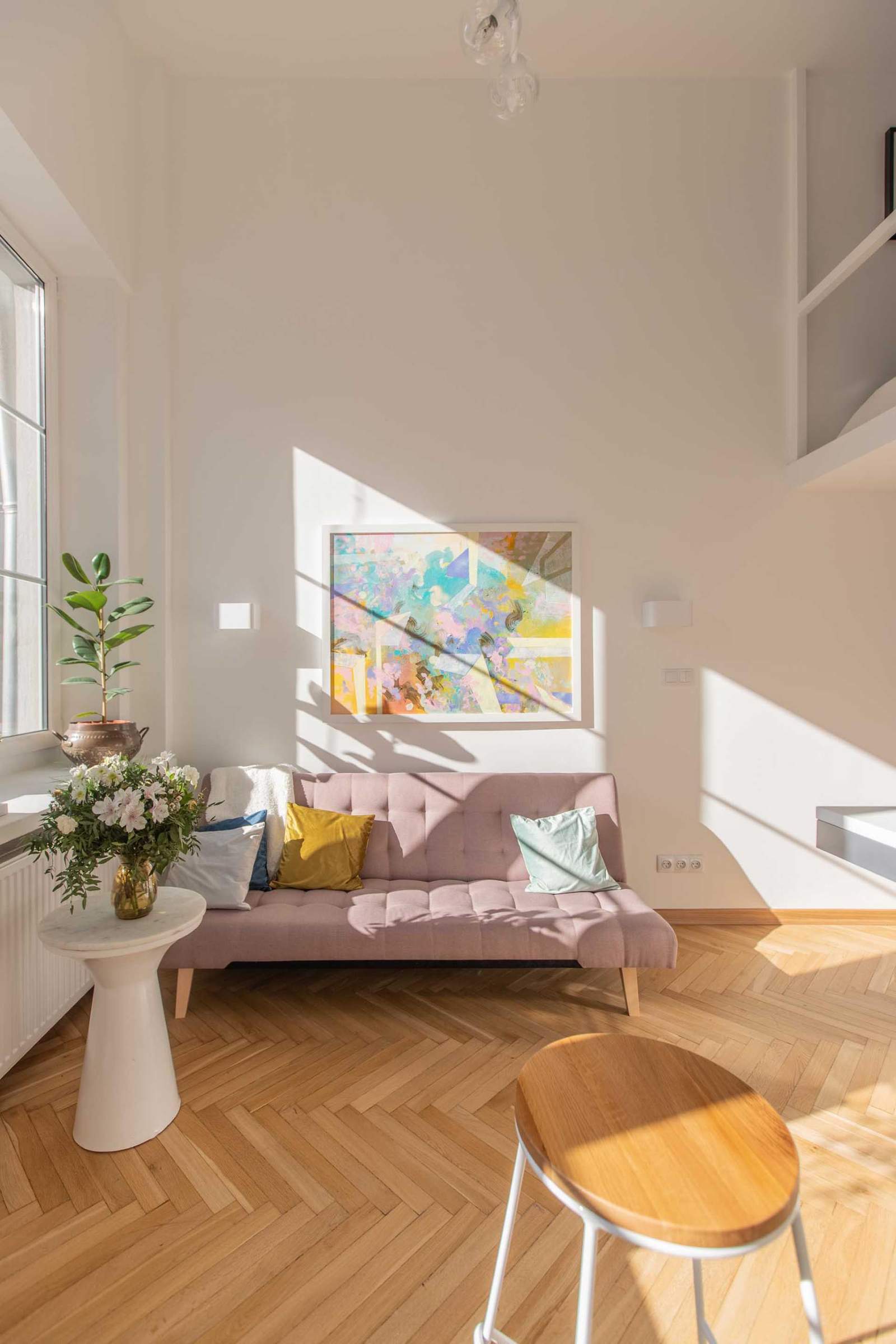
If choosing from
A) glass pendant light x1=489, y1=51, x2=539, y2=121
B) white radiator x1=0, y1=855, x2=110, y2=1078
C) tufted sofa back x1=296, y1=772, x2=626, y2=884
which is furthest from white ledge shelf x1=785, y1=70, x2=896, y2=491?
white radiator x1=0, y1=855, x2=110, y2=1078

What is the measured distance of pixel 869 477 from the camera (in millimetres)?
3330

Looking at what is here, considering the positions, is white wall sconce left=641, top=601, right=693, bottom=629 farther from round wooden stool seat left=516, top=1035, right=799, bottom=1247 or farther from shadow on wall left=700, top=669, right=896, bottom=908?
round wooden stool seat left=516, top=1035, right=799, bottom=1247

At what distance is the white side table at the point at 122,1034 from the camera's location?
196 centimetres

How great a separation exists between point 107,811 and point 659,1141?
1.50 metres

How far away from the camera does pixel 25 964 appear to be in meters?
2.32

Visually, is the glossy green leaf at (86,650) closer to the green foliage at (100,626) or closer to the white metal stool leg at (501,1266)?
the green foliage at (100,626)

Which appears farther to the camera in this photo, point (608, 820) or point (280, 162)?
point (280, 162)

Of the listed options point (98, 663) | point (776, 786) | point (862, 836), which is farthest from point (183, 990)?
point (776, 786)

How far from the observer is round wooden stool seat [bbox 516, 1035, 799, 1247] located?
3.47 feet

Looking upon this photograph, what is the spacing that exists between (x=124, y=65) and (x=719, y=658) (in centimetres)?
392

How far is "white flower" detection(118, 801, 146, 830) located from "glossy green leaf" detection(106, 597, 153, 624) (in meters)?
1.22

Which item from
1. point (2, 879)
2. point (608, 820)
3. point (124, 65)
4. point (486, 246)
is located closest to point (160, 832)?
point (2, 879)

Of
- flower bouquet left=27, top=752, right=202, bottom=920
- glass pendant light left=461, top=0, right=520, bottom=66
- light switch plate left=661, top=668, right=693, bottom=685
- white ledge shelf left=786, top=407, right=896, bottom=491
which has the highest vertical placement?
glass pendant light left=461, top=0, right=520, bottom=66

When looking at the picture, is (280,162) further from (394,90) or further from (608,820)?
(608,820)
